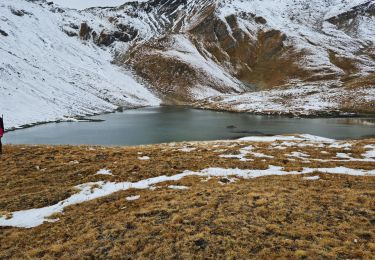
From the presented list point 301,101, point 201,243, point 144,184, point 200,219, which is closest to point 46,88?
point 301,101

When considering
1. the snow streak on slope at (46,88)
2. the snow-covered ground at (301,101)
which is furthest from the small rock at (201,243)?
the snow-covered ground at (301,101)

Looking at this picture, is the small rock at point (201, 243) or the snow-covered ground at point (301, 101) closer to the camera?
the small rock at point (201, 243)

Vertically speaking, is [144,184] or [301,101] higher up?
[144,184]

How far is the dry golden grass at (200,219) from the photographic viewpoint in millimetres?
12195

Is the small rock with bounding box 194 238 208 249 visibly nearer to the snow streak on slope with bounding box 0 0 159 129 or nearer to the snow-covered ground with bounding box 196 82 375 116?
the snow streak on slope with bounding box 0 0 159 129

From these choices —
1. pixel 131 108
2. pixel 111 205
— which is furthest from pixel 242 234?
pixel 131 108

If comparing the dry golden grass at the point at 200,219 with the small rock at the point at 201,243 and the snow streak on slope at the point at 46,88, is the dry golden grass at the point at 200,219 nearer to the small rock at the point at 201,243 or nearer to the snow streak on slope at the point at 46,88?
the small rock at the point at 201,243

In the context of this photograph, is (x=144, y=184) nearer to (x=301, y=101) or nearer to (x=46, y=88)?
(x=301, y=101)

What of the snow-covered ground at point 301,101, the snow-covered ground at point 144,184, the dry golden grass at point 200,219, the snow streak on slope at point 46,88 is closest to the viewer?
the dry golden grass at point 200,219

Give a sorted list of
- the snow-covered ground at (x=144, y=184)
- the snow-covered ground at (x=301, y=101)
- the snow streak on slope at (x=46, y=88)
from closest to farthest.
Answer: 1. the snow-covered ground at (x=144, y=184)
2. the snow streak on slope at (x=46, y=88)
3. the snow-covered ground at (x=301, y=101)

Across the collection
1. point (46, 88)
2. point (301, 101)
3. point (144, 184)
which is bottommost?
point (301, 101)

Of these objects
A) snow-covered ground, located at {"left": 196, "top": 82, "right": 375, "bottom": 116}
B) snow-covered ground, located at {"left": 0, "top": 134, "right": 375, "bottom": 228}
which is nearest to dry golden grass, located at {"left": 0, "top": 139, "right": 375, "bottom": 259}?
snow-covered ground, located at {"left": 0, "top": 134, "right": 375, "bottom": 228}

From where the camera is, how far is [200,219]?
14664 millimetres

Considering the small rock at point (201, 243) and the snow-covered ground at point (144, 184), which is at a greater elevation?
the small rock at point (201, 243)
